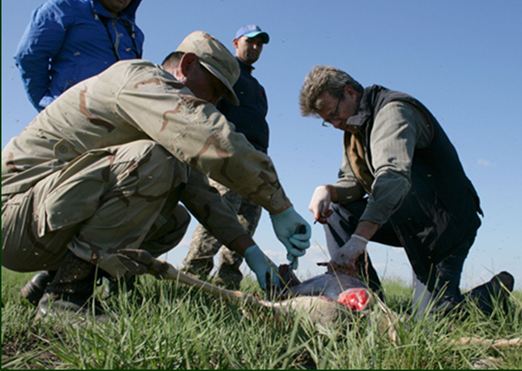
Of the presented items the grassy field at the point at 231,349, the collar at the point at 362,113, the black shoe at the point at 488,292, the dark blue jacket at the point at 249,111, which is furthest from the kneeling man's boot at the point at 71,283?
the dark blue jacket at the point at 249,111

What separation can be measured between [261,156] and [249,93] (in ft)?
8.31

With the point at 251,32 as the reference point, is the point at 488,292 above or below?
below

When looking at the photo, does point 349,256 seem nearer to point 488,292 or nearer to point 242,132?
point 488,292

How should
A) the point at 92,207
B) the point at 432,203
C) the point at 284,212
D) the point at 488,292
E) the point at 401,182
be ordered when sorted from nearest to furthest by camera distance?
1. the point at 92,207
2. the point at 284,212
3. the point at 401,182
4. the point at 488,292
5. the point at 432,203

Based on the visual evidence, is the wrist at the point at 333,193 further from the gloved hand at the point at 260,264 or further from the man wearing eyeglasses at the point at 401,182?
the gloved hand at the point at 260,264

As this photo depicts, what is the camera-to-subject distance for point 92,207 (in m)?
2.15

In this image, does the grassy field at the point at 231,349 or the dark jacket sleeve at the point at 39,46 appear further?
the dark jacket sleeve at the point at 39,46

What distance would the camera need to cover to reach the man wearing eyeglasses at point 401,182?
9.82 ft

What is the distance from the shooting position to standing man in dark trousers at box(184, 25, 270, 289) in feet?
13.8

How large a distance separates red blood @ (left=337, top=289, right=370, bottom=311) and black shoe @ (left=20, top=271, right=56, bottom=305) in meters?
1.74

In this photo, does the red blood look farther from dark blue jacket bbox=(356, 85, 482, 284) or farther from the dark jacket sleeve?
the dark jacket sleeve

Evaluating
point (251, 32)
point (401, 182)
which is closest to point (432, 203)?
point (401, 182)

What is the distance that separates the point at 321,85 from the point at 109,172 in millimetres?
1969

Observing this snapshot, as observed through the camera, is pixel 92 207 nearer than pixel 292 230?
Yes
